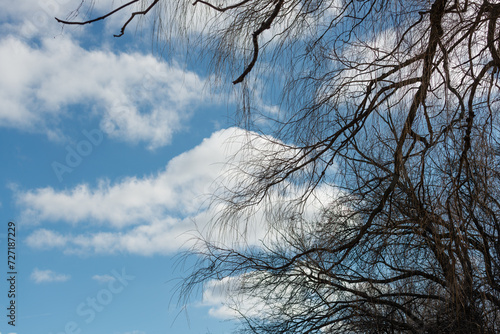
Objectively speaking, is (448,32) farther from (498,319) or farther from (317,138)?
(498,319)

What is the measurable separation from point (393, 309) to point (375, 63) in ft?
5.38

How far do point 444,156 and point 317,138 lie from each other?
556 mm

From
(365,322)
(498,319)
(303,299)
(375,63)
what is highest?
(375,63)

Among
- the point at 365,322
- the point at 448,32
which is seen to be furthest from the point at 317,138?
the point at 365,322

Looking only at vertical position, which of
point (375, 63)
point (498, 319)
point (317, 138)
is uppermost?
point (375, 63)

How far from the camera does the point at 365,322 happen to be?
3.12 metres

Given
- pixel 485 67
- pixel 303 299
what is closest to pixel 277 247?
pixel 303 299

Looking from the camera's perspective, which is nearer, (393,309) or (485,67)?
(485,67)

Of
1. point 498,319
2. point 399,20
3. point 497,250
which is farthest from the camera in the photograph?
point 498,319

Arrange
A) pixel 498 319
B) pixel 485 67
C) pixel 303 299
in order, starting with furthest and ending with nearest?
pixel 303 299
pixel 498 319
pixel 485 67

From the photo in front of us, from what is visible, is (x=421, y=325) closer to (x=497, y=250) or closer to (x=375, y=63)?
(x=497, y=250)

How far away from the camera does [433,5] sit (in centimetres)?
212

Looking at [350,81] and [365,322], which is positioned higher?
[350,81]

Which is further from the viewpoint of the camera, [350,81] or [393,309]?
[393,309]
